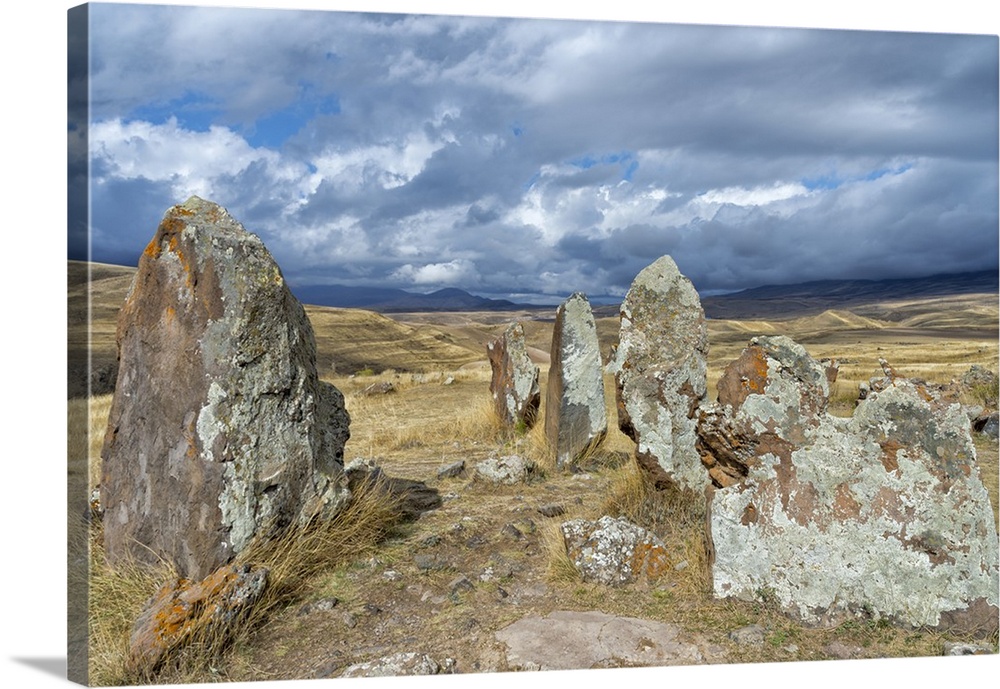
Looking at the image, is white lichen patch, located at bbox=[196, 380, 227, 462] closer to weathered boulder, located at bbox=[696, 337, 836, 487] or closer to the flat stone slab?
the flat stone slab

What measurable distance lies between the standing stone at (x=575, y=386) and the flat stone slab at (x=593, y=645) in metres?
4.40

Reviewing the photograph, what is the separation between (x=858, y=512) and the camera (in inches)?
202

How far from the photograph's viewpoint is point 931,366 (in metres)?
19.8

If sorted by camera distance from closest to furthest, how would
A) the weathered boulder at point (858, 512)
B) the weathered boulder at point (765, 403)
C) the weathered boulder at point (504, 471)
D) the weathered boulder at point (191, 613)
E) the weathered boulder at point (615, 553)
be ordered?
the weathered boulder at point (191, 613)
the weathered boulder at point (858, 512)
the weathered boulder at point (765, 403)
the weathered boulder at point (615, 553)
the weathered boulder at point (504, 471)

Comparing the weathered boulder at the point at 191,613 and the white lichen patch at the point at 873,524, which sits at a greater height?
the white lichen patch at the point at 873,524

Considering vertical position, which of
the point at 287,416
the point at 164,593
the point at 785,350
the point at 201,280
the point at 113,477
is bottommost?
the point at 164,593

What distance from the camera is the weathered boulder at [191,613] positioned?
14.8ft

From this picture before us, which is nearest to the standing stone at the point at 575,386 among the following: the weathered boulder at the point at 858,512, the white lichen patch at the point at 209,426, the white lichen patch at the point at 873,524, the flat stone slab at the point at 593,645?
the weathered boulder at the point at 858,512

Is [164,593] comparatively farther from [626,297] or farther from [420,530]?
[626,297]

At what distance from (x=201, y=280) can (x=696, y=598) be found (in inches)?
158

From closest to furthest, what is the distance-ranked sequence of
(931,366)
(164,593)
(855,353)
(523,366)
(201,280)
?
(164,593) < (201,280) < (523,366) < (931,366) < (855,353)

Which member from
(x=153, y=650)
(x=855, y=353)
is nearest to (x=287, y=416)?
(x=153, y=650)

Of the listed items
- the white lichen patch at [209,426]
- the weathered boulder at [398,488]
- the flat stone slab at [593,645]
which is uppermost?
the white lichen patch at [209,426]

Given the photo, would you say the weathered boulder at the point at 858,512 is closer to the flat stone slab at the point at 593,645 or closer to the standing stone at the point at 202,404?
the flat stone slab at the point at 593,645
